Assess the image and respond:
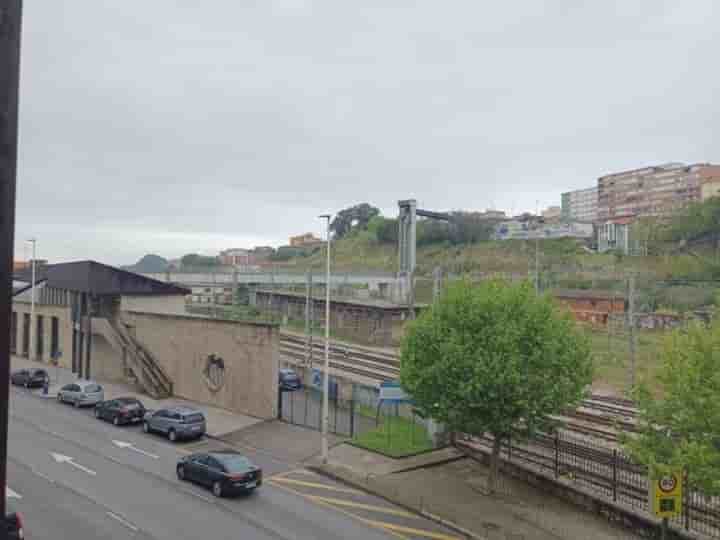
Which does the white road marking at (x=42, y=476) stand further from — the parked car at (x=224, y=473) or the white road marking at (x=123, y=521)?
the parked car at (x=224, y=473)

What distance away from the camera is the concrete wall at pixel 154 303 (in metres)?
40.8

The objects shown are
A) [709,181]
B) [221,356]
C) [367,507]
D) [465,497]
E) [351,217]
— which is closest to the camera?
[367,507]

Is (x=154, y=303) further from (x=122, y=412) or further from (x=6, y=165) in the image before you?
(x=6, y=165)

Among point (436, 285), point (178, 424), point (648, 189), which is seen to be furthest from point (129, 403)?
point (648, 189)

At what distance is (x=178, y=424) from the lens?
25.5 m

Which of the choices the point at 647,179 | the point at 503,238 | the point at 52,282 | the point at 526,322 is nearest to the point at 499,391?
the point at 526,322

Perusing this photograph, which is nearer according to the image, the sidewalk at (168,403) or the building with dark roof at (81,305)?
the sidewalk at (168,403)

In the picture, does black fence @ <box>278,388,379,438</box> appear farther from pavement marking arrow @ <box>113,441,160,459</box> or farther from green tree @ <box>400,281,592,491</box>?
green tree @ <box>400,281,592,491</box>

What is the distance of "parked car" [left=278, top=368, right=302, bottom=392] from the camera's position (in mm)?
35656

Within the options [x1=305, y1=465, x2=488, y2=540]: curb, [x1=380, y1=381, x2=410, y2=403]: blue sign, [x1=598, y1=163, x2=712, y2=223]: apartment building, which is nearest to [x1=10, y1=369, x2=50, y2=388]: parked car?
[x1=305, y1=465, x2=488, y2=540]: curb

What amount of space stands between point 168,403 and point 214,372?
3287 millimetres

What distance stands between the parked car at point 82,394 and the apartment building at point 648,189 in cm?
12757

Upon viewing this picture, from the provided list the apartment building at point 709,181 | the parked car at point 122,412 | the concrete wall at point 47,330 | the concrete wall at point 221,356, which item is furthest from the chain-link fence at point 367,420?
the apartment building at point 709,181

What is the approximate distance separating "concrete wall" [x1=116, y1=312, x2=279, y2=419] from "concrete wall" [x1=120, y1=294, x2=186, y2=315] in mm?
3652
